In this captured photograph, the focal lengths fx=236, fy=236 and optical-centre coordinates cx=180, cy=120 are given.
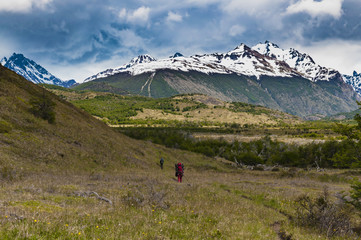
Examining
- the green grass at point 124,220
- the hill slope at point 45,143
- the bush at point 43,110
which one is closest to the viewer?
the green grass at point 124,220

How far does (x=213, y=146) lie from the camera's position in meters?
77.9

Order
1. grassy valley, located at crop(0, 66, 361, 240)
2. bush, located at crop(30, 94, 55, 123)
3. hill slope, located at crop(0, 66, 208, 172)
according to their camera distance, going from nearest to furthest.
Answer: grassy valley, located at crop(0, 66, 361, 240) < hill slope, located at crop(0, 66, 208, 172) < bush, located at crop(30, 94, 55, 123)

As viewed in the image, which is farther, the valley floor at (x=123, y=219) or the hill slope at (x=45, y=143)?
the hill slope at (x=45, y=143)

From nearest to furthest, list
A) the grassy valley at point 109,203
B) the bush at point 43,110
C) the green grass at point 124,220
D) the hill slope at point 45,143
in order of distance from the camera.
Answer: the green grass at point 124,220, the grassy valley at point 109,203, the hill slope at point 45,143, the bush at point 43,110

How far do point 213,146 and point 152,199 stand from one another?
67.7m

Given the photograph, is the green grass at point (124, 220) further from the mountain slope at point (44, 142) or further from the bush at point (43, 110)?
the bush at point (43, 110)

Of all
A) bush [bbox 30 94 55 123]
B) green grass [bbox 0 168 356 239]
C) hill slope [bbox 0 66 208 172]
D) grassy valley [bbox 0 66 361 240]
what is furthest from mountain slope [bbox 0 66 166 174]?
green grass [bbox 0 168 356 239]

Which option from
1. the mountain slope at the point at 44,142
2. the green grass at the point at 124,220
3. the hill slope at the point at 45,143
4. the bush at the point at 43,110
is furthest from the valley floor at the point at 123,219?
the bush at the point at 43,110

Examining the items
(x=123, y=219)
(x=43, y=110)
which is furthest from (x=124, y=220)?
(x=43, y=110)

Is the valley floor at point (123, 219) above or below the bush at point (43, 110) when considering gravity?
below

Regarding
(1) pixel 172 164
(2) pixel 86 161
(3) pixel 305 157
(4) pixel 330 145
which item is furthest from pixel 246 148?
(2) pixel 86 161

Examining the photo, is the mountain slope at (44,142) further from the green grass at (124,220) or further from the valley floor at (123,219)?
the green grass at (124,220)

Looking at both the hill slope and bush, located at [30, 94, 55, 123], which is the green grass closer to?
the hill slope

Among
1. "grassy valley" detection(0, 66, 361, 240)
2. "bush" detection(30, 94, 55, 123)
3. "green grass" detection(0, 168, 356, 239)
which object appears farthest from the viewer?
"bush" detection(30, 94, 55, 123)
